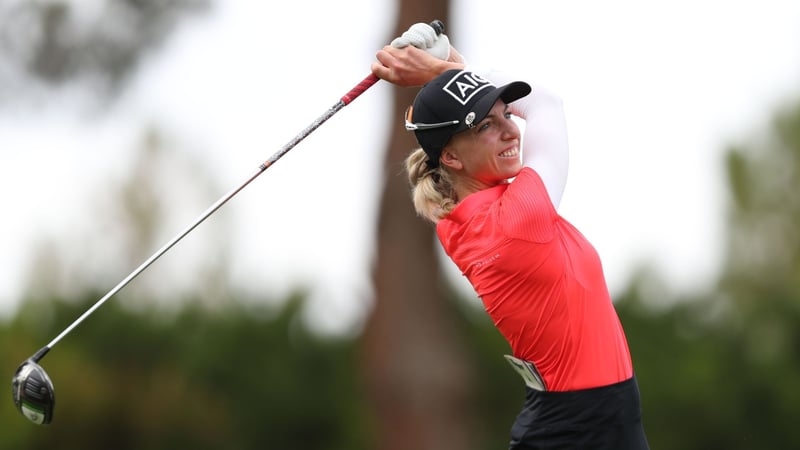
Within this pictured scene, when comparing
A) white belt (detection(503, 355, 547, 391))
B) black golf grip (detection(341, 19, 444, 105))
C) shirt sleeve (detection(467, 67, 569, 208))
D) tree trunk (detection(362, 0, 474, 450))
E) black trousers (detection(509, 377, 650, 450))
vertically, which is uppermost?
black golf grip (detection(341, 19, 444, 105))

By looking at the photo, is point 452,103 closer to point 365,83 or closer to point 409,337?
point 365,83

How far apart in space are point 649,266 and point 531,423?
6.43 metres

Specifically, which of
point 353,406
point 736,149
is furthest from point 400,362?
point 736,149

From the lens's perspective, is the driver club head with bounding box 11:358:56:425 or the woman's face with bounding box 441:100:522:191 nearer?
the woman's face with bounding box 441:100:522:191

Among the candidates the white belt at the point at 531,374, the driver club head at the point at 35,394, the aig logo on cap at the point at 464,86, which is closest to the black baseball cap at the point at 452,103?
the aig logo on cap at the point at 464,86

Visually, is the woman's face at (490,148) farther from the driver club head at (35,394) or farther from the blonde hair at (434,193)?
the driver club head at (35,394)

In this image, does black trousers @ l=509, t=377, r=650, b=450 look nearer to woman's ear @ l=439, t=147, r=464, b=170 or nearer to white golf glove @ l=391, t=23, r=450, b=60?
woman's ear @ l=439, t=147, r=464, b=170

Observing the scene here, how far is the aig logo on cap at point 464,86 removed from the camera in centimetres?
321

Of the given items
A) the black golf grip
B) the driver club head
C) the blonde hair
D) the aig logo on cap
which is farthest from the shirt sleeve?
the driver club head

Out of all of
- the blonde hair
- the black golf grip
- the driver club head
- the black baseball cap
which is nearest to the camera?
the black baseball cap

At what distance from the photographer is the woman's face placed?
3277 mm

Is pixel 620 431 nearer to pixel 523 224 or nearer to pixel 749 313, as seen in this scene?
pixel 523 224

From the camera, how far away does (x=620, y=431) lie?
318 cm

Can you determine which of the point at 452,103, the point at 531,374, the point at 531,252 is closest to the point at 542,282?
the point at 531,252
